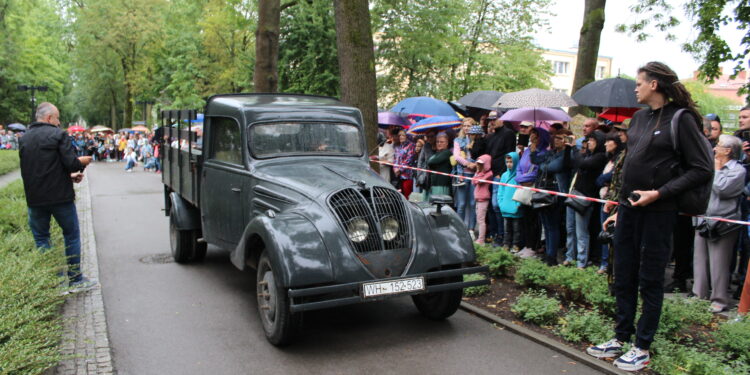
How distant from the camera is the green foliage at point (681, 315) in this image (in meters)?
4.96

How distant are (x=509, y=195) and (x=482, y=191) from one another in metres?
0.71

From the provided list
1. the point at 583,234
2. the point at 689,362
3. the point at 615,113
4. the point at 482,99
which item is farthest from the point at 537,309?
the point at 482,99

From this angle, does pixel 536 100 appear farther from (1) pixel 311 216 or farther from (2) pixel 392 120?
(1) pixel 311 216

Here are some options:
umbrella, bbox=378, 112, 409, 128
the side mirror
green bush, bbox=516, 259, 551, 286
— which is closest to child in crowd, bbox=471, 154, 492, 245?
green bush, bbox=516, 259, 551, 286

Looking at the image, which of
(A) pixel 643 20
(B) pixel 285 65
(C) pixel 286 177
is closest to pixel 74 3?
(B) pixel 285 65

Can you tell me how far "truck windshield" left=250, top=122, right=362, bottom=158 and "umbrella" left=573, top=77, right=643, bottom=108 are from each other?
416cm

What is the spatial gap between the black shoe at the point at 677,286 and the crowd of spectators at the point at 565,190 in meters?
0.01

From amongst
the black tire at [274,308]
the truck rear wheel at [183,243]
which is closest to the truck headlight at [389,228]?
the black tire at [274,308]

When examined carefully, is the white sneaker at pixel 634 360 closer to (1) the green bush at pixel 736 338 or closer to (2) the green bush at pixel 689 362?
(2) the green bush at pixel 689 362

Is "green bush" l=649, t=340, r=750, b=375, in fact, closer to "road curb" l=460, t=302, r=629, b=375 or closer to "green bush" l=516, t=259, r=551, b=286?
"road curb" l=460, t=302, r=629, b=375

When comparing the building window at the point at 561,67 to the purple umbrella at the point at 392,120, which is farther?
the building window at the point at 561,67

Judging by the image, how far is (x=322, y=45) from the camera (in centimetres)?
2327

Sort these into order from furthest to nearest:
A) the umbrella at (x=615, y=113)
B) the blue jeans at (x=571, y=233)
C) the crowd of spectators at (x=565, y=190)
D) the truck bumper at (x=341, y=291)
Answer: the umbrella at (x=615, y=113) < the blue jeans at (x=571, y=233) < the crowd of spectators at (x=565, y=190) < the truck bumper at (x=341, y=291)

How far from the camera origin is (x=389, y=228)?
5.19 metres
